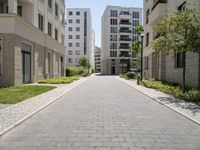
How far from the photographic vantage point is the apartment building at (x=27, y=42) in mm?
21109

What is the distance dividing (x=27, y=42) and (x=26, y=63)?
1.86 m

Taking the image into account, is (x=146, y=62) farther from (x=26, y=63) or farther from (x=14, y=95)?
(x=14, y=95)

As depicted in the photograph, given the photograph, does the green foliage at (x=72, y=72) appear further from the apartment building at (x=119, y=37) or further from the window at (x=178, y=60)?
the apartment building at (x=119, y=37)

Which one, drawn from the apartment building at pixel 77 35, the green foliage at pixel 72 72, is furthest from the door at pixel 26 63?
the apartment building at pixel 77 35

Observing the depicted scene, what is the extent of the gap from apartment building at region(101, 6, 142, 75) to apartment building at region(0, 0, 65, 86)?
59.0 m

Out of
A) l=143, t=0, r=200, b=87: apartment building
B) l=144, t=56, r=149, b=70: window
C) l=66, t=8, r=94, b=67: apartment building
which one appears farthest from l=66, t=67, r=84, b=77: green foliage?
l=66, t=8, r=94, b=67: apartment building

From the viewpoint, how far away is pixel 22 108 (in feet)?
35.0

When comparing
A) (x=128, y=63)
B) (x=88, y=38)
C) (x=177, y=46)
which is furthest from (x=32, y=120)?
(x=88, y=38)

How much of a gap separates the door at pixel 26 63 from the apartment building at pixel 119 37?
239 ft

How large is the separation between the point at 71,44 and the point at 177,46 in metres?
91.8

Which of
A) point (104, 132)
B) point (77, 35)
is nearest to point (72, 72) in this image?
point (104, 132)

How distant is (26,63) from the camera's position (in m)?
25.2

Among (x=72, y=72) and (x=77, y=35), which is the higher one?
(x=77, y=35)

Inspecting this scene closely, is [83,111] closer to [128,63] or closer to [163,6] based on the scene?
[163,6]
